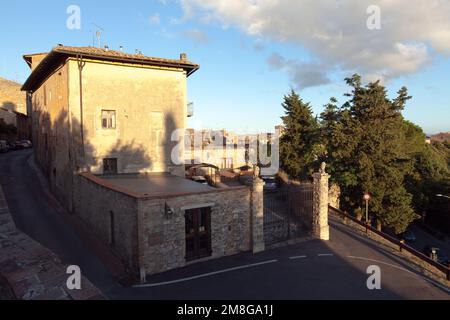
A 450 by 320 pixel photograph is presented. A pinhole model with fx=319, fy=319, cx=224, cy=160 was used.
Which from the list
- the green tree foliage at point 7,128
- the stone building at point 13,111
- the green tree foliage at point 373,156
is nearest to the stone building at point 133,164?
the green tree foliage at point 373,156

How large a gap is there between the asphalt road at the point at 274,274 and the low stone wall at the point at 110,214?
3.01 ft

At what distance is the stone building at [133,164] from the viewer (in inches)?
464

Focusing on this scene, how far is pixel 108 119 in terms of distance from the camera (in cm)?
1858

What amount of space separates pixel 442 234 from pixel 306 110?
902 inches

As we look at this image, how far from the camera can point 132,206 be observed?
450 inches

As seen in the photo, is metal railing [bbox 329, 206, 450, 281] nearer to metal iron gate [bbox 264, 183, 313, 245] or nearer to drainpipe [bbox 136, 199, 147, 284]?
metal iron gate [bbox 264, 183, 313, 245]

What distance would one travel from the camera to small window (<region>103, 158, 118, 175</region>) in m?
18.6

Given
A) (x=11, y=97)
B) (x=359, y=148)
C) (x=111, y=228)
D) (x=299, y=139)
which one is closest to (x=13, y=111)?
(x=11, y=97)

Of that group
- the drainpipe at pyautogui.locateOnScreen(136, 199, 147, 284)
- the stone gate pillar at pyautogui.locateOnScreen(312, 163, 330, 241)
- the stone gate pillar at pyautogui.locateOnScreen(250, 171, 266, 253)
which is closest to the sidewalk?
the drainpipe at pyautogui.locateOnScreen(136, 199, 147, 284)

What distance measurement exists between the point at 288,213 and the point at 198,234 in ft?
17.4

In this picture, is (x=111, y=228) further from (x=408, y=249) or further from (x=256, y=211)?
(x=408, y=249)

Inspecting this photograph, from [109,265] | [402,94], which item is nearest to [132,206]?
[109,265]

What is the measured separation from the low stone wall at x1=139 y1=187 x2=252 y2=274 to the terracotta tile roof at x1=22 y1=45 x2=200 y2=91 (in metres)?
10.2

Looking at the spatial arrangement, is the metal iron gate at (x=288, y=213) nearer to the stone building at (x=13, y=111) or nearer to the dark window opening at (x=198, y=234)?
the dark window opening at (x=198, y=234)
